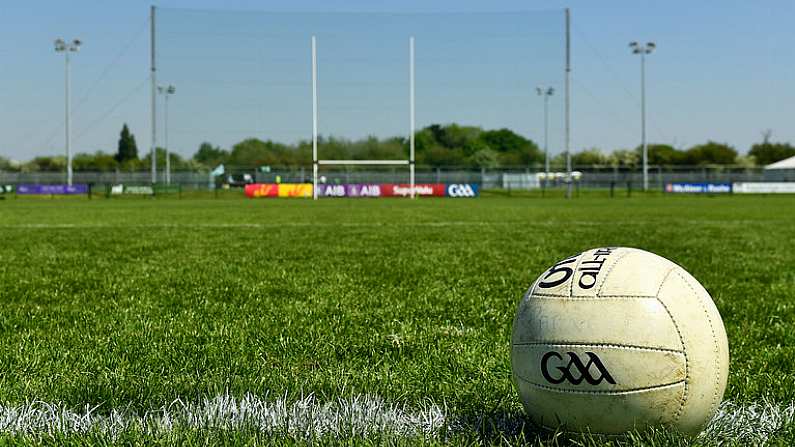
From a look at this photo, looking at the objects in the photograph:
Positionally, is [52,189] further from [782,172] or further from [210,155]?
[782,172]

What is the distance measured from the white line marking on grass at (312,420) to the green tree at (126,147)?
418ft

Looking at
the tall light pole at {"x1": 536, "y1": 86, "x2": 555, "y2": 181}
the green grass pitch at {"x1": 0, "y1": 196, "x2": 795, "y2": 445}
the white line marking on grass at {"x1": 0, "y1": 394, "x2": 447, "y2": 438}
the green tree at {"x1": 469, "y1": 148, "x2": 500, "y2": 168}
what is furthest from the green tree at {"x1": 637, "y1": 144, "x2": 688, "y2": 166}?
the white line marking on grass at {"x1": 0, "y1": 394, "x2": 447, "y2": 438}

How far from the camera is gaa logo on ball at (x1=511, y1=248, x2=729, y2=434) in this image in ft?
6.96

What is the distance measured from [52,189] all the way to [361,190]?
1869 cm

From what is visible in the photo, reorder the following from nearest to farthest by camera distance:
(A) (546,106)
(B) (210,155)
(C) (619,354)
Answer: (C) (619,354)
(A) (546,106)
(B) (210,155)

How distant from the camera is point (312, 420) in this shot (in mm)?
2443

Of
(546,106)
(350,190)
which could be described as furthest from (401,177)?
(546,106)

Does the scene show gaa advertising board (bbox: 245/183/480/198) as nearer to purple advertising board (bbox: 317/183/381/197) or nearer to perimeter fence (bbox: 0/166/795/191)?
purple advertising board (bbox: 317/183/381/197)

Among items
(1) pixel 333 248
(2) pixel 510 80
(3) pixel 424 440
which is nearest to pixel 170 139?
(2) pixel 510 80

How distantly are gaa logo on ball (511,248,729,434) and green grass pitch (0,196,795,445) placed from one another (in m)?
0.10

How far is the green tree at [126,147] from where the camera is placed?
12275 centimetres

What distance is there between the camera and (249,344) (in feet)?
12.1

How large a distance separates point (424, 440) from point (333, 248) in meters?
7.21

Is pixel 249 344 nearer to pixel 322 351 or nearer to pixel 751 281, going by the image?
pixel 322 351
